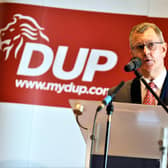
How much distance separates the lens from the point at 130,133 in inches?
69.1

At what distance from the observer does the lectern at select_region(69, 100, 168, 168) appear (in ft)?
5.54

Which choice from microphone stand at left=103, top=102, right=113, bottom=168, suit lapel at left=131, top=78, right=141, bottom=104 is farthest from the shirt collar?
microphone stand at left=103, top=102, right=113, bottom=168

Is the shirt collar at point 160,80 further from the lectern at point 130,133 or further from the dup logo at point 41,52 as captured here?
the dup logo at point 41,52

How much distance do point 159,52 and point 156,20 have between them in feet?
4.69

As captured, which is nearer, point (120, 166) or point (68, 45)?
point (120, 166)


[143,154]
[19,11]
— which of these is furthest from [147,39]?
[19,11]

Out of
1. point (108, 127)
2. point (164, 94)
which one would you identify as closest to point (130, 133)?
point (108, 127)

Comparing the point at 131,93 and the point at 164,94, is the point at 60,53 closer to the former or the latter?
the point at 131,93

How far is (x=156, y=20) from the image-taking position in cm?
393

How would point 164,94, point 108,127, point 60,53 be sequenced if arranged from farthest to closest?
point 60,53
point 164,94
point 108,127

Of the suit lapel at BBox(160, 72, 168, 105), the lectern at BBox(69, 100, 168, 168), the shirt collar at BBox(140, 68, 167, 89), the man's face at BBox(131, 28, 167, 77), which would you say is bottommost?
the lectern at BBox(69, 100, 168, 168)

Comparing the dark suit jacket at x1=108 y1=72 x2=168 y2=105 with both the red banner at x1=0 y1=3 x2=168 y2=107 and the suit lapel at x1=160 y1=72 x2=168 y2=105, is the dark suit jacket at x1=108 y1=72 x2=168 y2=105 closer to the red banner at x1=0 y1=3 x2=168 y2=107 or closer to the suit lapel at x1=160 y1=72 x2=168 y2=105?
the suit lapel at x1=160 y1=72 x2=168 y2=105

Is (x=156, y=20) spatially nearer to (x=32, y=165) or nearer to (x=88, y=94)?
(x=88, y=94)

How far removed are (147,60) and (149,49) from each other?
0.07m
